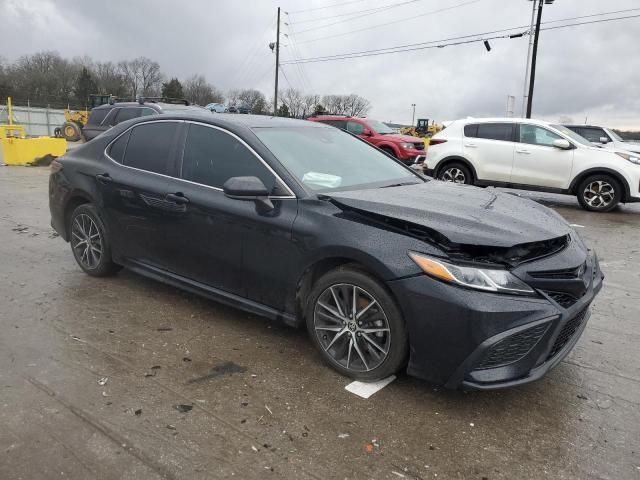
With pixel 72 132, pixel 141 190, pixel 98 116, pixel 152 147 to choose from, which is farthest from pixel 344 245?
pixel 72 132

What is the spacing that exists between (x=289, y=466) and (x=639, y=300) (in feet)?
13.1

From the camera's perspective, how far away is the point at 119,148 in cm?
470

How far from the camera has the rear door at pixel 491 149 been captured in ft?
35.2

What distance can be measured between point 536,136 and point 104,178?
8.71 meters

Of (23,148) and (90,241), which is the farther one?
(23,148)

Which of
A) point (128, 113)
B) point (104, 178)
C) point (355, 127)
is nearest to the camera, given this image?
point (104, 178)

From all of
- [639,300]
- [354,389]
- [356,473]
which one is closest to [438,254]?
[354,389]

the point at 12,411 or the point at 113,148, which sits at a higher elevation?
the point at 113,148

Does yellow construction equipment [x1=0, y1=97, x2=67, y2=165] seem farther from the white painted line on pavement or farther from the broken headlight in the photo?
the broken headlight

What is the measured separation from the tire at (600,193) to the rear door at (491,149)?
144cm

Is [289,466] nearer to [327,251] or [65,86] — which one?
[327,251]

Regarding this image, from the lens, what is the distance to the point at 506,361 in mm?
2738

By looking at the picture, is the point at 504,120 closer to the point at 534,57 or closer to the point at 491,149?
the point at 491,149

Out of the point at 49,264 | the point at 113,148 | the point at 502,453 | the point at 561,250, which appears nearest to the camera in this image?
the point at 502,453
